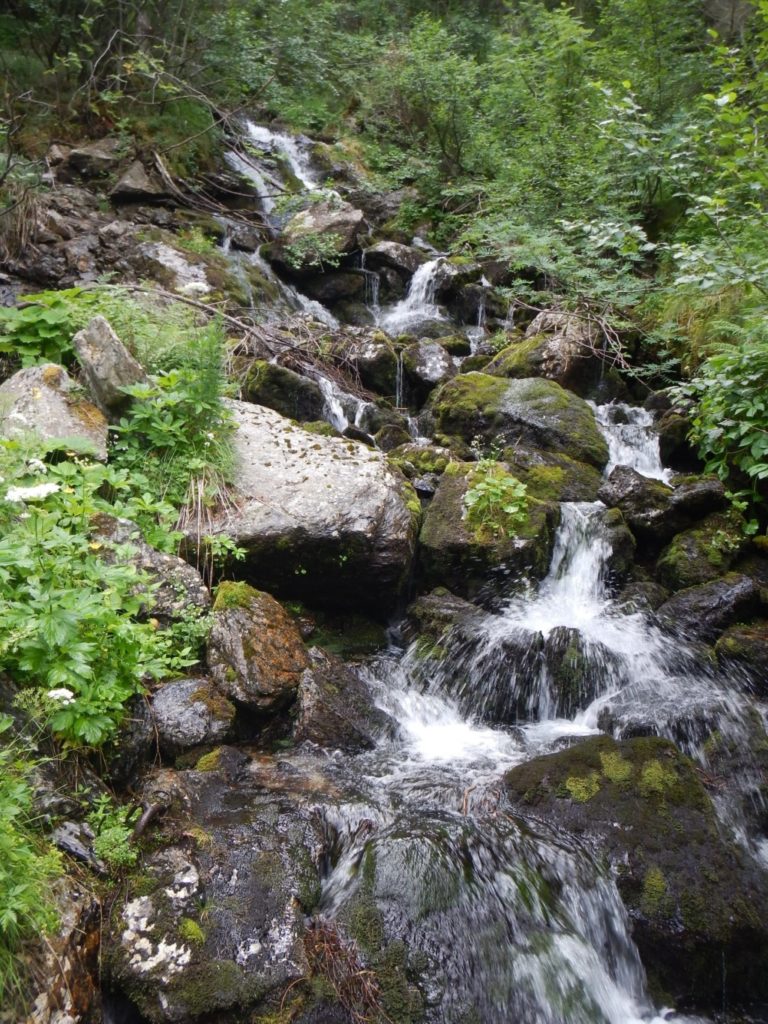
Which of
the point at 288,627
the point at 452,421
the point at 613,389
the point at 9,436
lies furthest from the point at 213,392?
the point at 613,389

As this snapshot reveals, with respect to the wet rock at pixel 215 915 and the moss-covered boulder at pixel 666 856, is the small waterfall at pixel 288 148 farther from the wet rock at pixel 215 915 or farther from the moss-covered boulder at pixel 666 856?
the wet rock at pixel 215 915

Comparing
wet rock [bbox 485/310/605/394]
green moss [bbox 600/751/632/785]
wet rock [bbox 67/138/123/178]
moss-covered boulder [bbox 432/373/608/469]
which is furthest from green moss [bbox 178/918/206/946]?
wet rock [bbox 67/138/123/178]

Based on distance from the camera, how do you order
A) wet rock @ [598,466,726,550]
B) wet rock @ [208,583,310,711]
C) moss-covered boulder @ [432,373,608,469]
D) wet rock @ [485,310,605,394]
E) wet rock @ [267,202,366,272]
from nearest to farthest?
wet rock @ [208,583,310,711]
wet rock @ [598,466,726,550]
moss-covered boulder @ [432,373,608,469]
wet rock @ [485,310,605,394]
wet rock @ [267,202,366,272]

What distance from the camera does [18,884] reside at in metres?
2.10

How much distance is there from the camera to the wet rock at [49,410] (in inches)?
192

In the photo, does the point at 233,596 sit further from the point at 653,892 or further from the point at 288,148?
the point at 288,148

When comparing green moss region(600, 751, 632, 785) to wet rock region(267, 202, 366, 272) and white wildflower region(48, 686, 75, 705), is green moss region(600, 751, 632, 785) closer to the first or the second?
white wildflower region(48, 686, 75, 705)

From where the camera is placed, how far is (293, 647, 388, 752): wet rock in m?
4.43

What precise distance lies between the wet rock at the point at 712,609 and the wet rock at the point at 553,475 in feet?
5.62

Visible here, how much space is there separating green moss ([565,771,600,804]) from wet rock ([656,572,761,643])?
2112mm

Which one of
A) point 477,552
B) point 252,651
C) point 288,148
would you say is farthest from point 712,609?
point 288,148

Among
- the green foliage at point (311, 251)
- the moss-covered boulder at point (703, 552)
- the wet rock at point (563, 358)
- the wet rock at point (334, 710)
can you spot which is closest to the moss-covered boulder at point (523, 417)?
the wet rock at point (563, 358)

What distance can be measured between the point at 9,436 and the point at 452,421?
5084 mm

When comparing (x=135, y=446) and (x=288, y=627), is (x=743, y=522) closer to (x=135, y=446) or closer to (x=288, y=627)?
(x=288, y=627)
